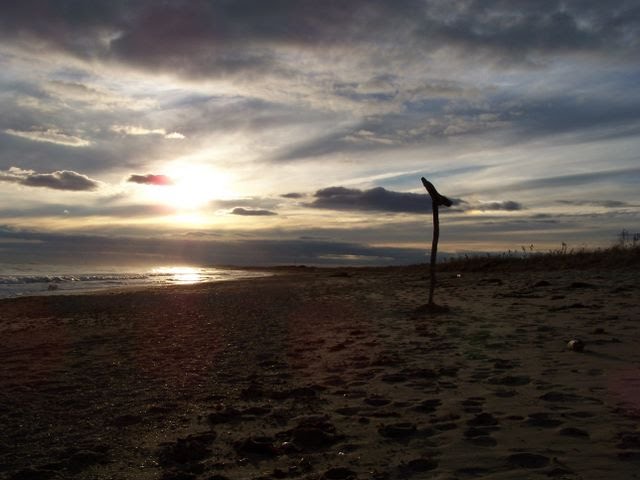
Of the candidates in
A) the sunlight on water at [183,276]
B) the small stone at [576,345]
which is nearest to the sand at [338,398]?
the small stone at [576,345]

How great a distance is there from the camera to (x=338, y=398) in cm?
582

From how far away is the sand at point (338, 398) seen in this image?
4.03 meters

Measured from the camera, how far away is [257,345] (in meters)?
9.51

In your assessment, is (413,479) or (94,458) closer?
(413,479)

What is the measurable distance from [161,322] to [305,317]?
12.0 ft

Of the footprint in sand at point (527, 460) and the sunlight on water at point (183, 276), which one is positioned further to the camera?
the sunlight on water at point (183, 276)

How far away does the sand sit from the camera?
4.03 m

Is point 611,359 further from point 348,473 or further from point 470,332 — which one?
point 348,473

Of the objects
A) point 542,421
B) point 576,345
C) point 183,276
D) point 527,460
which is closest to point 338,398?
point 542,421

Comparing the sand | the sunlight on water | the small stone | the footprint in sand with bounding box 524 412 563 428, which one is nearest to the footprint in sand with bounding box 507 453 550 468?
the sand

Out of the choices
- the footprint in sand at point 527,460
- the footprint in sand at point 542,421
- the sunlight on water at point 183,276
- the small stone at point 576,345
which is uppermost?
the small stone at point 576,345

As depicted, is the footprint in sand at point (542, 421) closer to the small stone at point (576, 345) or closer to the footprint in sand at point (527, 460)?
the footprint in sand at point (527, 460)

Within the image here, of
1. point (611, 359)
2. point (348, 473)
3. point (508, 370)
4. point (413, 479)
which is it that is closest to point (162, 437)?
point (348, 473)

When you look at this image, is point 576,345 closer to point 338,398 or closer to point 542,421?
point 542,421
